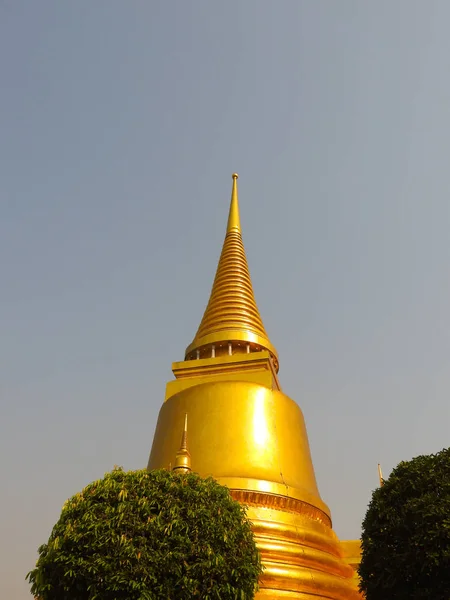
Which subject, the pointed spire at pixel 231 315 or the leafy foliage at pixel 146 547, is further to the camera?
the pointed spire at pixel 231 315

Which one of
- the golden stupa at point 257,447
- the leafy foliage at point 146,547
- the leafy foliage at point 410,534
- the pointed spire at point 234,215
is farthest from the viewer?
the pointed spire at point 234,215

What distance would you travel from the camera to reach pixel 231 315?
73.7ft

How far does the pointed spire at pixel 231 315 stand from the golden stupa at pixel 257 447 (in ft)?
0.16

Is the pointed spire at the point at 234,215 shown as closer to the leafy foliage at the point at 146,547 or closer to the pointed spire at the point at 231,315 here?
the pointed spire at the point at 231,315

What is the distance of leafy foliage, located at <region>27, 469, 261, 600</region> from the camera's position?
32.0 ft

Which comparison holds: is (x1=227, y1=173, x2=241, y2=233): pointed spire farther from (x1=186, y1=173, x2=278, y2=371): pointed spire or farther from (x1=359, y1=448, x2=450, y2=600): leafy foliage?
(x1=359, y1=448, x2=450, y2=600): leafy foliage

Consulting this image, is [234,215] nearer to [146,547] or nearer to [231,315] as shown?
[231,315]

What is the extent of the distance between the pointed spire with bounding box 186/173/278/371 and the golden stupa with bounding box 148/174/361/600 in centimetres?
5

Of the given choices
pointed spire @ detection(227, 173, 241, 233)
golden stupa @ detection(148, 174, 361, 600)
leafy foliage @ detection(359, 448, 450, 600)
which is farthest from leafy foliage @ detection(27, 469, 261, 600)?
pointed spire @ detection(227, 173, 241, 233)

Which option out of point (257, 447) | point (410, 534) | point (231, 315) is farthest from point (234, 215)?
point (410, 534)

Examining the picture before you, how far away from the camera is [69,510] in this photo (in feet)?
35.4

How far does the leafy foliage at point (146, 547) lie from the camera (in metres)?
9.74

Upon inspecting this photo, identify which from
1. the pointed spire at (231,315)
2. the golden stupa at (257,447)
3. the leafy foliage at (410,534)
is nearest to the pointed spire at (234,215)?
the pointed spire at (231,315)

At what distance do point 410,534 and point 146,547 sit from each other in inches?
181
